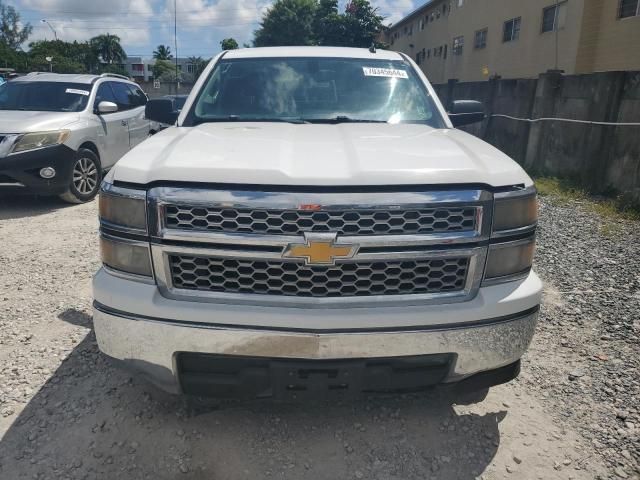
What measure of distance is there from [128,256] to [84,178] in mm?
5603

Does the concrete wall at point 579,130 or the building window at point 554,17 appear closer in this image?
the concrete wall at point 579,130

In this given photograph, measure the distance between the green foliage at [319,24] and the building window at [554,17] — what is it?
1022 inches

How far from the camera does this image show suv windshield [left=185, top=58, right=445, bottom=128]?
10.9 ft

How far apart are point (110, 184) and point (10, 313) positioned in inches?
86.3

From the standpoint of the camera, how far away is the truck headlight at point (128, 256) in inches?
81.0

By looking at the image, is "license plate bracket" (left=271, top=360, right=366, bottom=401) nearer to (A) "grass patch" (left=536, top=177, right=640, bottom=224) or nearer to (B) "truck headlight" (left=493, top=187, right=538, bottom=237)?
(B) "truck headlight" (left=493, top=187, right=538, bottom=237)

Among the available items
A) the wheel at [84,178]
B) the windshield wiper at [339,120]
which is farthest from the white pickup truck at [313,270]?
the wheel at [84,178]

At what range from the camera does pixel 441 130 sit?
3.07 metres

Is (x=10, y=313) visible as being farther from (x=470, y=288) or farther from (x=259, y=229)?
(x=470, y=288)

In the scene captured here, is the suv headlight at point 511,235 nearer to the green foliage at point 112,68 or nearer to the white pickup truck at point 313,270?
the white pickup truck at point 313,270

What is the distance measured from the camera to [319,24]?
5150 centimetres

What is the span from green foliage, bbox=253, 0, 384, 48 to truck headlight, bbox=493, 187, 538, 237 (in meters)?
44.1

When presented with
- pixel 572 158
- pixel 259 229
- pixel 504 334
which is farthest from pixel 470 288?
pixel 572 158

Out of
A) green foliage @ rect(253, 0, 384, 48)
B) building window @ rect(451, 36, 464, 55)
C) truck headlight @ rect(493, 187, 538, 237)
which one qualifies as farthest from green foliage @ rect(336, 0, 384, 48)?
truck headlight @ rect(493, 187, 538, 237)
